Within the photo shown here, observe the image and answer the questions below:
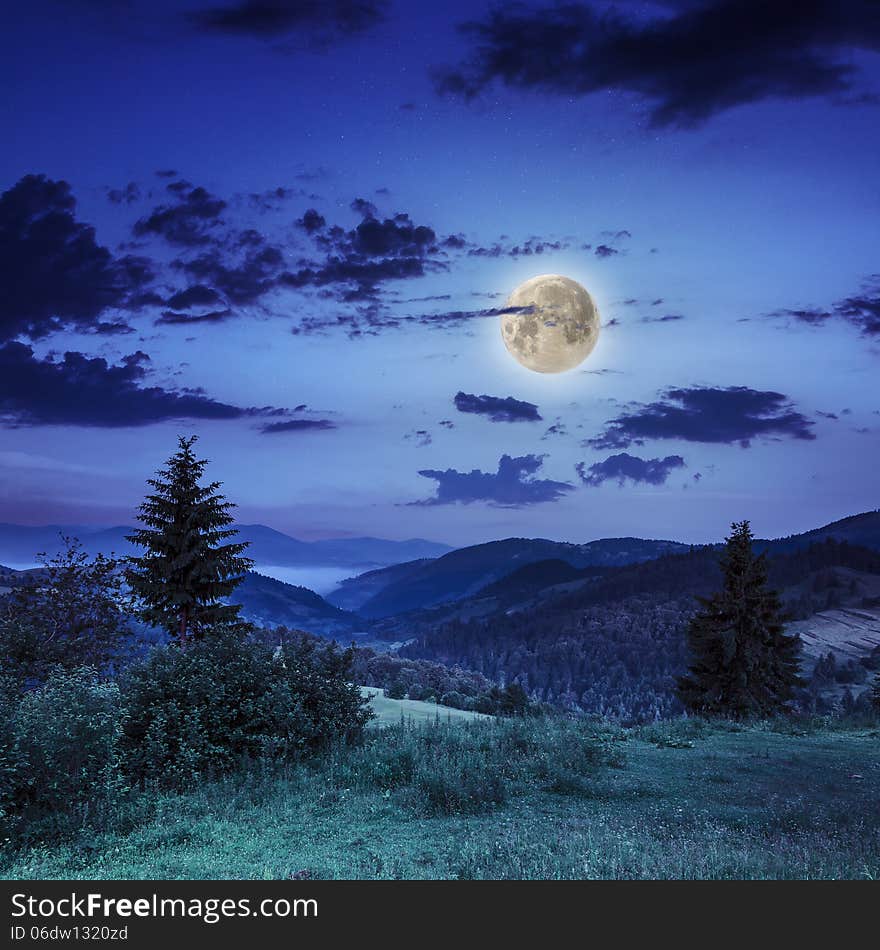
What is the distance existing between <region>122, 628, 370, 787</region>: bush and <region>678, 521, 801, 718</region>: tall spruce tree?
26.0 m

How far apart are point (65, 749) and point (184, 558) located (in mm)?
18154

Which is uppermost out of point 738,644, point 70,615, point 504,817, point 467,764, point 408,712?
point 70,615

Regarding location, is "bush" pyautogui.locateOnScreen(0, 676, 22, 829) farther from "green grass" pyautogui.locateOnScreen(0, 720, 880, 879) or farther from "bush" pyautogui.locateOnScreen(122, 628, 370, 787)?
"bush" pyautogui.locateOnScreen(122, 628, 370, 787)

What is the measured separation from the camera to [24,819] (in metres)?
10.7

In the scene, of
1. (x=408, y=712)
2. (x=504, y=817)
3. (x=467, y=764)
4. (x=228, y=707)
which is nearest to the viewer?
(x=504, y=817)

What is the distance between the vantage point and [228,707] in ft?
50.8

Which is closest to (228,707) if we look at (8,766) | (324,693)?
(324,693)

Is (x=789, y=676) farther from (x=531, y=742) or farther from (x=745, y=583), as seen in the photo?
(x=531, y=742)

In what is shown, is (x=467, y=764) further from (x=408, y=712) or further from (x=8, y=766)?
(x=408, y=712)

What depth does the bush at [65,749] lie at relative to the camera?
11.0 meters

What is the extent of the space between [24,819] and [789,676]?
125 feet

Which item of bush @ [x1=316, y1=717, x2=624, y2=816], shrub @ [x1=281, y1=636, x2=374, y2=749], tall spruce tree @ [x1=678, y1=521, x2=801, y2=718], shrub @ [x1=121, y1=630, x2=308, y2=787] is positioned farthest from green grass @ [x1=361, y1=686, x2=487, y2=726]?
tall spruce tree @ [x1=678, y1=521, x2=801, y2=718]

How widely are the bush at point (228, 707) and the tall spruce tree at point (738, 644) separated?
26.0 meters

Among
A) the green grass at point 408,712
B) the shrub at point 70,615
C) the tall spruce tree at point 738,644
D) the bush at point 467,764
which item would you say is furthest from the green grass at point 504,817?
the tall spruce tree at point 738,644
